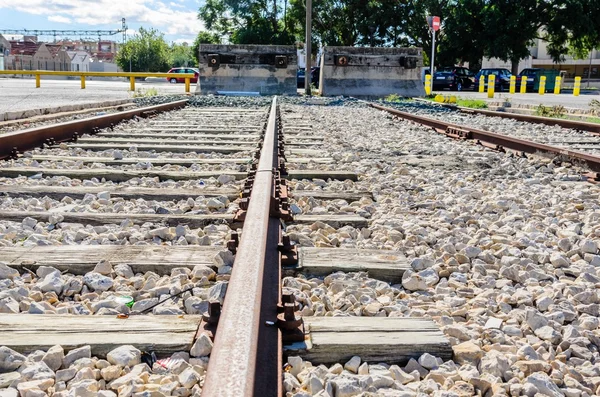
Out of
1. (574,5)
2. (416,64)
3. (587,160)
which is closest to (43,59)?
(574,5)

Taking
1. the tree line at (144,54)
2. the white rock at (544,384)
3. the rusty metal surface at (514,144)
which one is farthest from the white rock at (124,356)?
the tree line at (144,54)

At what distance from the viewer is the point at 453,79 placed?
36562 mm

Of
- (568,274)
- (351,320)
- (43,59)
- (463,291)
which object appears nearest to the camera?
(351,320)

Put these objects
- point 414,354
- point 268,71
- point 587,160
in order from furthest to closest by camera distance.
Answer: point 268,71, point 587,160, point 414,354

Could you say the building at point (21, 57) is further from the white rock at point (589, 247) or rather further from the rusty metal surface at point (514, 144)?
the white rock at point (589, 247)

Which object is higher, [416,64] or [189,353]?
[416,64]

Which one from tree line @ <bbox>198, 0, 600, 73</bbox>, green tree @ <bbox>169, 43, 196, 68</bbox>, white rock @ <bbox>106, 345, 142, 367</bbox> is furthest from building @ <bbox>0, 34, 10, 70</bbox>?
white rock @ <bbox>106, 345, 142, 367</bbox>

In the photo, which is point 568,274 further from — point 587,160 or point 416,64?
point 416,64

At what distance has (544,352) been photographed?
2016 millimetres

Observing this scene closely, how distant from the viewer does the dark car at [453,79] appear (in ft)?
119

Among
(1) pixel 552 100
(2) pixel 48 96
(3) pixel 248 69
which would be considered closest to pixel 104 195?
(2) pixel 48 96

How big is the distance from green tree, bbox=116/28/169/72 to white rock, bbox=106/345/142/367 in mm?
80968

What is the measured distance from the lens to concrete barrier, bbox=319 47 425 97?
79.4 feet

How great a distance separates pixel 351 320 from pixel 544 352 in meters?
0.62
